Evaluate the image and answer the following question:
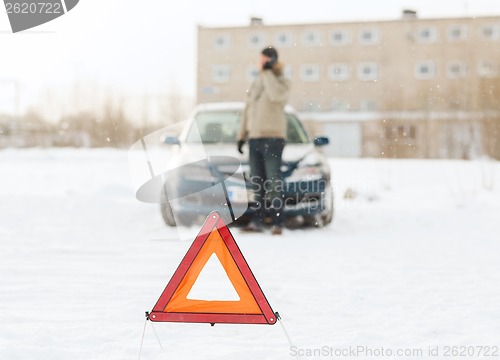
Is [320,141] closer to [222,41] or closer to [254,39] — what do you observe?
[254,39]

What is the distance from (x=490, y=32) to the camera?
47.7 meters

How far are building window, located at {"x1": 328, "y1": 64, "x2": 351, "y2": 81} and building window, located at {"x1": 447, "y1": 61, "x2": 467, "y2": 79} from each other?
7.54m

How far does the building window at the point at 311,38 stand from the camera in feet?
159

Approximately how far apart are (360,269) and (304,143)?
276 centimetres

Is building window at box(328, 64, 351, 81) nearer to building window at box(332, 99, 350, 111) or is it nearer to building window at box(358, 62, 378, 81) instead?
building window at box(358, 62, 378, 81)

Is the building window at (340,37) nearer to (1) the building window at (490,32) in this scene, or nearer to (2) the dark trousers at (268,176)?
(1) the building window at (490,32)

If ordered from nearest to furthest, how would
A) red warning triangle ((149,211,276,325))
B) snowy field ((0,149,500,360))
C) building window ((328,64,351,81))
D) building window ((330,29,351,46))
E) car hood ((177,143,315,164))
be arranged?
Result: red warning triangle ((149,211,276,325)), snowy field ((0,149,500,360)), car hood ((177,143,315,164)), building window ((330,29,351,46)), building window ((328,64,351,81))

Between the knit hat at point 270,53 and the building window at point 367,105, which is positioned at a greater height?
the knit hat at point 270,53

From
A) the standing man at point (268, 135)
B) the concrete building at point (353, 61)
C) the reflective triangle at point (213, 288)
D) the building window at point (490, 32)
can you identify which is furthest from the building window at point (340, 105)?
the reflective triangle at point (213, 288)

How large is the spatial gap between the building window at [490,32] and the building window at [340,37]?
10.2 meters

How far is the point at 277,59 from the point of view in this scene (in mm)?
6617

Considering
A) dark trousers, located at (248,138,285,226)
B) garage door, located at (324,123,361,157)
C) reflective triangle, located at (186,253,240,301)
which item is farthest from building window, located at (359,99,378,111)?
reflective triangle, located at (186,253,240,301)

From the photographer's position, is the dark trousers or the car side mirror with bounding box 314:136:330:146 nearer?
the dark trousers

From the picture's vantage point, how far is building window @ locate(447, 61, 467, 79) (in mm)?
47216
